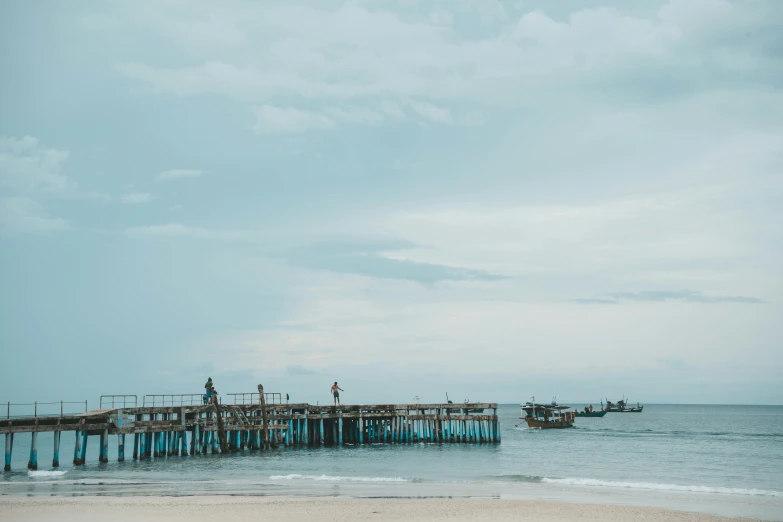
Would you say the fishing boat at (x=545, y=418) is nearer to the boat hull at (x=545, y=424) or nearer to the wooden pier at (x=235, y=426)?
the boat hull at (x=545, y=424)

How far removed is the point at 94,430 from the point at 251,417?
479 inches

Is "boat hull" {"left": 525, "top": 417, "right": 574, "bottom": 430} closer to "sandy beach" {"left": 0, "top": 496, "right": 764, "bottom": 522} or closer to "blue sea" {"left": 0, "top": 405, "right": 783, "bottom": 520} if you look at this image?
"blue sea" {"left": 0, "top": 405, "right": 783, "bottom": 520}

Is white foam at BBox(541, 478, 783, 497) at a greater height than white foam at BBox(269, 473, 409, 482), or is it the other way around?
white foam at BBox(269, 473, 409, 482)

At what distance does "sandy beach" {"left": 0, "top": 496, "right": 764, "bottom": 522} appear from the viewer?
21.6 meters

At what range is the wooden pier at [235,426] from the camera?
130 ft

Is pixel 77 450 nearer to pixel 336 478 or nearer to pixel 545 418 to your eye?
pixel 336 478

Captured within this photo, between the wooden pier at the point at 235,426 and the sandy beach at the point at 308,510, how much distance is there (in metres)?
14.7

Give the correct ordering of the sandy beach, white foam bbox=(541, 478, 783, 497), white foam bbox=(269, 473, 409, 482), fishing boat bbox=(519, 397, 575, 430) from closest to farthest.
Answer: the sandy beach
white foam bbox=(541, 478, 783, 497)
white foam bbox=(269, 473, 409, 482)
fishing boat bbox=(519, 397, 575, 430)

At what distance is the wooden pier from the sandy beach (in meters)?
14.7

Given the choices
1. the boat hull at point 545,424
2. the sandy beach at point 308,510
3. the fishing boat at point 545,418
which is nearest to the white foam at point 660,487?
the sandy beach at point 308,510

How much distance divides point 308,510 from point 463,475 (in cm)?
1622

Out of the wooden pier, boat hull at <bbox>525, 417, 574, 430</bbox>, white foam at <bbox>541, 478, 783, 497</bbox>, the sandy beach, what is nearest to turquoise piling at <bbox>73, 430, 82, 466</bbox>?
the wooden pier

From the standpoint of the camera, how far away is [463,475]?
3747 centimetres

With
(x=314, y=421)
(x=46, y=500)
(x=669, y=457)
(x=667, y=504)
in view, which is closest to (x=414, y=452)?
(x=314, y=421)
